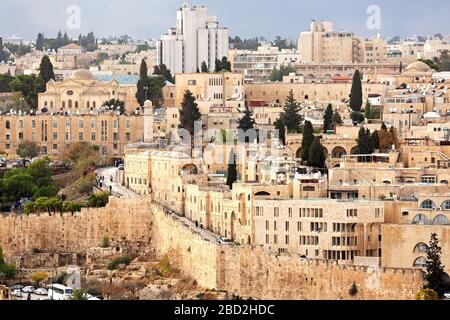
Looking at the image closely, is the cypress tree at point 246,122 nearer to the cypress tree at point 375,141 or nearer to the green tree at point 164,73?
the cypress tree at point 375,141

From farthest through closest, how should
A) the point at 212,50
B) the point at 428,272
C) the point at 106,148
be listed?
the point at 212,50 < the point at 106,148 < the point at 428,272

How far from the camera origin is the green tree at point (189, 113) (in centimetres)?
5638

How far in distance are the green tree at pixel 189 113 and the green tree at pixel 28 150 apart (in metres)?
4.15

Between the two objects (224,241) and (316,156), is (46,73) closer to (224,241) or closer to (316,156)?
(316,156)

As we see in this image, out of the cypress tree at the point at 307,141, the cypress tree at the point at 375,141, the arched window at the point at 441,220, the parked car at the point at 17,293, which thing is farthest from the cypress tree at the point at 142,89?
the arched window at the point at 441,220

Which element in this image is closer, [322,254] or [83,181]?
[322,254]

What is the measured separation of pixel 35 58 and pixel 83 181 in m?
42.2

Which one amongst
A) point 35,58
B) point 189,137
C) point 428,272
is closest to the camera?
point 428,272

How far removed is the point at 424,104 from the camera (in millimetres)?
56438

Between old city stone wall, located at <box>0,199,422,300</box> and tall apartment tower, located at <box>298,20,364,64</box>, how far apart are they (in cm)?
3416

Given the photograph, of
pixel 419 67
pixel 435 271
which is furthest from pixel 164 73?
pixel 435 271

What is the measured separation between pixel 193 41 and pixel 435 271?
40106mm
